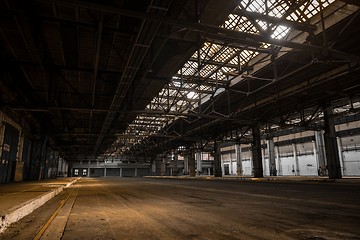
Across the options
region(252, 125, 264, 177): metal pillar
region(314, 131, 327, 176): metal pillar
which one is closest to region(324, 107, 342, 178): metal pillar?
region(252, 125, 264, 177): metal pillar

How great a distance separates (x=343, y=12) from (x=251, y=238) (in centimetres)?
1102

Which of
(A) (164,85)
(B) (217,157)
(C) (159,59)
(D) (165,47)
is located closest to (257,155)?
(B) (217,157)

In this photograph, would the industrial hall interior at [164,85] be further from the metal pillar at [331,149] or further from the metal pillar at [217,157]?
the metal pillar at [217,157]

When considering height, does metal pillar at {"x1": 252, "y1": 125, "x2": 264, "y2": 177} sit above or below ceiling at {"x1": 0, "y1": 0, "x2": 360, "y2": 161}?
below

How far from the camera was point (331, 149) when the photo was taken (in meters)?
20.7

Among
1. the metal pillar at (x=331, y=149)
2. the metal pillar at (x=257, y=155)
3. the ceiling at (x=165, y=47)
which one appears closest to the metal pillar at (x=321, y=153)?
the metal pillar at (x=257, y=155)

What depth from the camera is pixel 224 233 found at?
4359 millimetres

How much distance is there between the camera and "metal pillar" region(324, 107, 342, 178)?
20.4 meters

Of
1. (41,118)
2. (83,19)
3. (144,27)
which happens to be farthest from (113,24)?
(41,118)

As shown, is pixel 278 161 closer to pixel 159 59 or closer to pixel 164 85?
pixel 164 85

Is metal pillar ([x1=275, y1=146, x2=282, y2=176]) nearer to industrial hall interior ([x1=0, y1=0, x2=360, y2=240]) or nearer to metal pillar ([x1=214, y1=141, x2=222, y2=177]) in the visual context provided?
metal pillar ([x1=214, y1=141, x2=222, y2=177])

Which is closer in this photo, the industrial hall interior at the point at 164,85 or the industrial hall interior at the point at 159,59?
the industrial hall interior at the point at 164,85

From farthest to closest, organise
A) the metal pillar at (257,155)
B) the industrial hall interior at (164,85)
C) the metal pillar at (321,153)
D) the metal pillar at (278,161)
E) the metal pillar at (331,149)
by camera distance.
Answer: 1. the metal pillar at (278,161)
2. the metal pillar at (321,153)
3. the metal pillar at (257,155)
4. the metal pillar at (331,149)
5. the industrial hall interior at (164,85)

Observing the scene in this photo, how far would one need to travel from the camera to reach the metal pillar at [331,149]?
20.4 m
